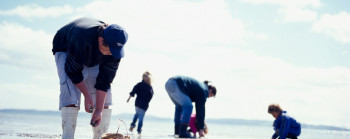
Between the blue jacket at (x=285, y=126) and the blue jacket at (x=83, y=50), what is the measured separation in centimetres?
512

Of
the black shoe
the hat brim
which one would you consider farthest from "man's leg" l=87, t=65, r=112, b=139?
the black shoe

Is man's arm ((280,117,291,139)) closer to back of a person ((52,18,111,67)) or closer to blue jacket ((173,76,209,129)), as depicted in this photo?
blue jacket ((173,76,209,129))

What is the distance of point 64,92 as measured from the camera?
131 inches

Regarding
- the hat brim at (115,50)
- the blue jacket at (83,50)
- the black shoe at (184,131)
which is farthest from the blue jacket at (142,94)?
the hat brim at (115,50)

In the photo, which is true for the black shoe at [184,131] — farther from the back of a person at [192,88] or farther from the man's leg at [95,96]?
the man's leg at [95,96]

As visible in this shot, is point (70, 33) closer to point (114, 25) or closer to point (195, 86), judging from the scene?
point (114, 25)

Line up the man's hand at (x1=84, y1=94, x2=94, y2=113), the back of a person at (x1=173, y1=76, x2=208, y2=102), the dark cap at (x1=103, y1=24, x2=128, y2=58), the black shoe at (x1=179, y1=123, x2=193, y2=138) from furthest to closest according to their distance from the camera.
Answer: the back of a person at (x1=173, y1=76, x2=208, y2=102) → the black shoe at (x1=179, y1=123, x2=193, y2=138) → the man's hand at (x1=84, y1=94, x2=94, y2=113) → the dark cap at (x1=103, y1=24, x2=128, y2=58)

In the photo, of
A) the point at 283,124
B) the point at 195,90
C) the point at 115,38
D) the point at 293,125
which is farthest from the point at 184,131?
the point at 115,38

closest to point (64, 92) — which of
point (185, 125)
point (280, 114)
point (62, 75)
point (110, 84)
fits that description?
point (62, 75)

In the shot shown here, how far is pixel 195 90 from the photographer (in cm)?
802

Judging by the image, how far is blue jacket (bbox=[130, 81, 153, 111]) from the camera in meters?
10.7

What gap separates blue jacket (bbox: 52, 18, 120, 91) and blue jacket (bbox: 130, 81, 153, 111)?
7130mm

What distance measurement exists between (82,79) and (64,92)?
7.9 inches

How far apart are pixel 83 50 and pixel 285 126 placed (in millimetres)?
5654
